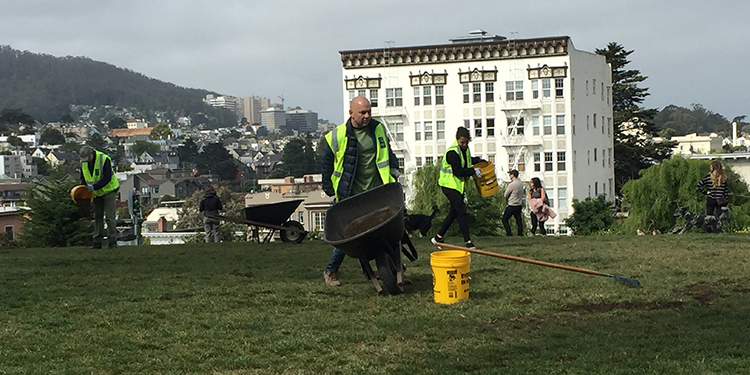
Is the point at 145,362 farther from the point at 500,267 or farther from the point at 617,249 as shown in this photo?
the point at 617,249

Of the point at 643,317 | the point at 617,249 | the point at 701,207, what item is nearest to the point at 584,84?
the point at 701,207

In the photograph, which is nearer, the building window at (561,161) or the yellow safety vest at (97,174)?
the yellow safety vest at (97,174)

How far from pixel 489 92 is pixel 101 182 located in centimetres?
8062

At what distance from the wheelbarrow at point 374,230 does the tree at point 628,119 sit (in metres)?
88.6

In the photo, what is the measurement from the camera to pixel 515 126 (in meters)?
94.9

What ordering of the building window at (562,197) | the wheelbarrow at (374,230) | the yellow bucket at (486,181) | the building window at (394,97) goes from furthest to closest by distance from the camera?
the building window at (394,97), the building window at (562,197), the yellow bucket at (486,181), the wheelbarrow at (374,230)

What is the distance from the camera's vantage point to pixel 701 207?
3669cm

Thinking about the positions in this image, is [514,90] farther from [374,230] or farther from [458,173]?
[374,230]

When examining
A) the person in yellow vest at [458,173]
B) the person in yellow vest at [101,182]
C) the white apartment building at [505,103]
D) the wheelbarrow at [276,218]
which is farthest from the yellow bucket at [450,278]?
the white apartment building at [505,103]

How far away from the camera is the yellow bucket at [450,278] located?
1002 centimetres

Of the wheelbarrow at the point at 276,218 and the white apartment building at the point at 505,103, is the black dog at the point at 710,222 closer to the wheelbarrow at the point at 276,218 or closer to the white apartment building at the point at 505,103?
the wheelbarrow at the point at 276,218

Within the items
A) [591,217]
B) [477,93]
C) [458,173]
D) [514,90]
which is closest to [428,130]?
[477,93]

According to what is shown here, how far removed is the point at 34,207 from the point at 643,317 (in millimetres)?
28611

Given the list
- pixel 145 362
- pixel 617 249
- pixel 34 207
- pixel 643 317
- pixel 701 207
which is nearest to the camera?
pixel 145 362
